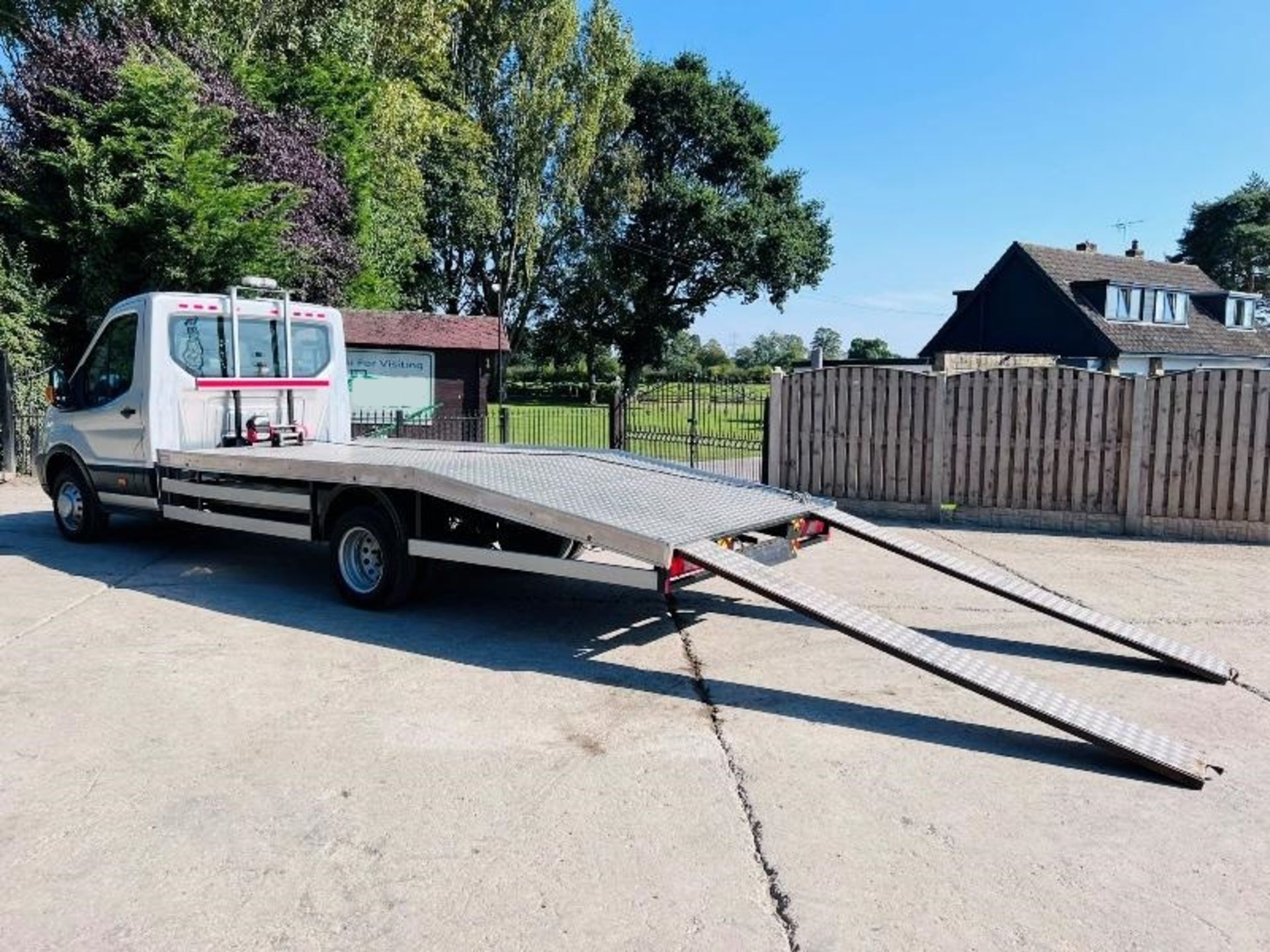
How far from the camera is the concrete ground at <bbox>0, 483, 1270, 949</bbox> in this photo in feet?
10.9

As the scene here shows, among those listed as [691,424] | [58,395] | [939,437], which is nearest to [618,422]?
[691,424]

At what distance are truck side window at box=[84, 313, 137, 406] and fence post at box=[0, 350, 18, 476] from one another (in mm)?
7476

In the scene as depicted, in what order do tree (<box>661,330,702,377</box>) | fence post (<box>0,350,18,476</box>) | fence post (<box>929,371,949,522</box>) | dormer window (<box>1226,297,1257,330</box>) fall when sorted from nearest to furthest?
fence post (<box>929,371,949,522</box>)
fence post (<box>0,350,18,476</box>)
dormer window (<box>1226,297,1257,330</box>)
tree (<box>661,330,702,377</box>)

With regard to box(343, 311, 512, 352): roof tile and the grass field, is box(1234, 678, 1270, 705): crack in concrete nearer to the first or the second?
the grass field

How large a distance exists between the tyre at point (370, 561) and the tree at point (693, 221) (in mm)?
36834

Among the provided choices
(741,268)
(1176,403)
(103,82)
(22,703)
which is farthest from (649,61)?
(22,703)

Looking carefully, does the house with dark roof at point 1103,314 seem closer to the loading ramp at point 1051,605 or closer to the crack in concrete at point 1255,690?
the loading ramp at point 1051,605

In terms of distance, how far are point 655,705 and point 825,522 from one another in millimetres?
2719

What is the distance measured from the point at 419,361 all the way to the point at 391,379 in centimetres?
66

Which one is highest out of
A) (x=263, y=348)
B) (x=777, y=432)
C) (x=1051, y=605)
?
(x=263, y=348)

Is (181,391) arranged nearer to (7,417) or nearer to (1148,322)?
(7,417)

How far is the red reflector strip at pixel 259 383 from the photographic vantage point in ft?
30.0

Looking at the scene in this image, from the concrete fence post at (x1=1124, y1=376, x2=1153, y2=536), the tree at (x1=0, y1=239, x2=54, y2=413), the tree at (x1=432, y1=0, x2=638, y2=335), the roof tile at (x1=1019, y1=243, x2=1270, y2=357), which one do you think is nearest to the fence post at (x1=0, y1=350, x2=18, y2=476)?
the tree at (x1=0, y1=239, x2=54, y2=413)

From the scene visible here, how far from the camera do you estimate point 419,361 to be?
18.3 meters
